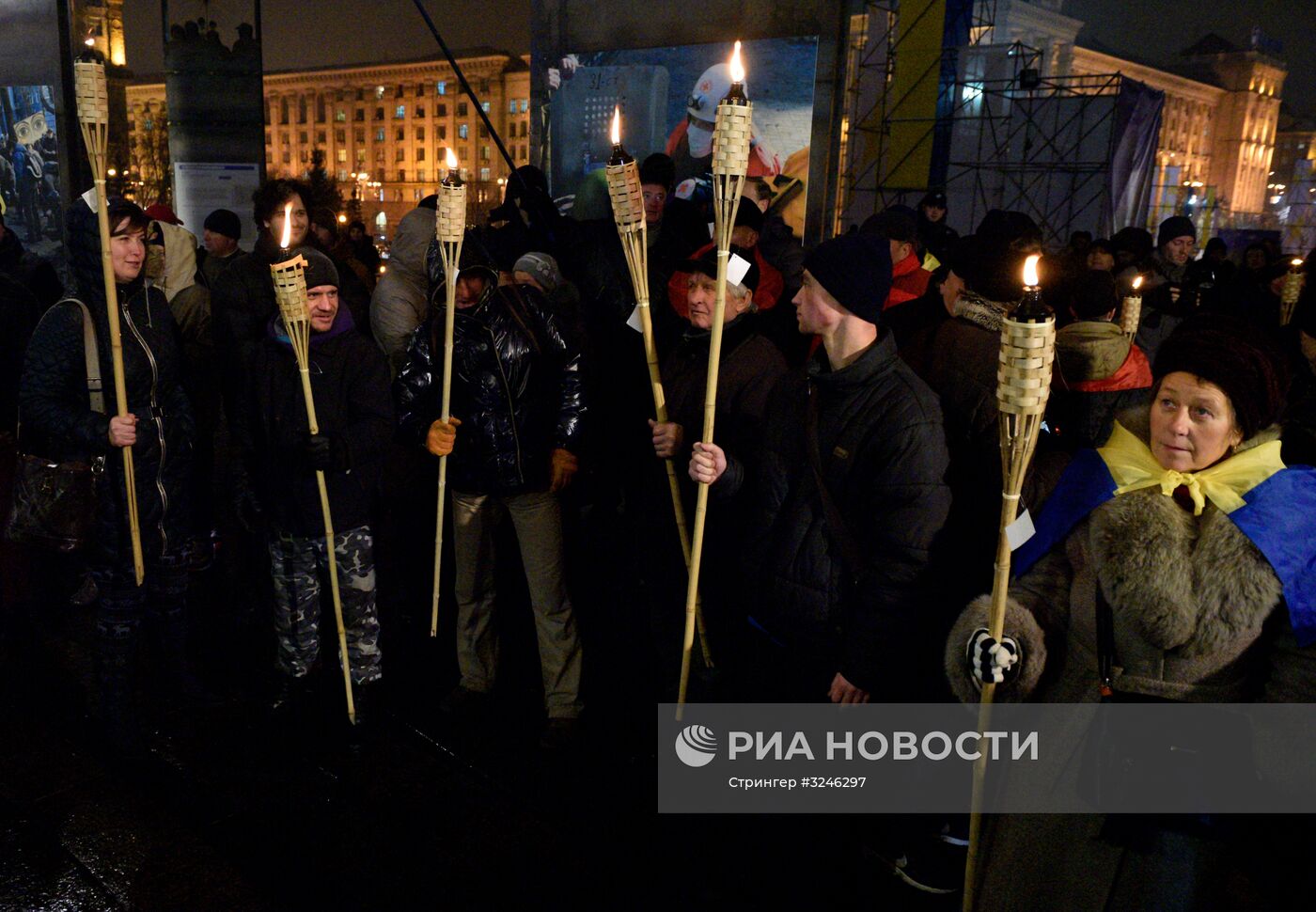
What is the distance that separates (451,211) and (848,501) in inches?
79.4

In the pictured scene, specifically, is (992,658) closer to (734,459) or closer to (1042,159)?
(734,459)

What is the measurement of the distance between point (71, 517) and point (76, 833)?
1.21 metres

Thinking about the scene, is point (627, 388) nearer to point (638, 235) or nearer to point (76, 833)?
point (638, 235)

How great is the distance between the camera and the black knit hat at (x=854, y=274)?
10.2 feet

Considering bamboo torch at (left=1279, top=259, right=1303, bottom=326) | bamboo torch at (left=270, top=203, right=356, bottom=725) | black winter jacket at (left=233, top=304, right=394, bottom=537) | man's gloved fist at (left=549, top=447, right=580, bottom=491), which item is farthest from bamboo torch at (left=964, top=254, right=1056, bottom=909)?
bamboo torch at (left=1279, top=259, right=1303, bottom=326)

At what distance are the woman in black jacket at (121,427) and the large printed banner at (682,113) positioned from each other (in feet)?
11.2

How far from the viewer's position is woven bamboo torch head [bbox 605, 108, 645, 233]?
3.38 meters

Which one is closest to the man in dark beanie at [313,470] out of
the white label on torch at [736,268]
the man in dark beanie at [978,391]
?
the white label on torch at [736,268]

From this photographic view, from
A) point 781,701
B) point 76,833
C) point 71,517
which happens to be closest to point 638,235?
point 781,701

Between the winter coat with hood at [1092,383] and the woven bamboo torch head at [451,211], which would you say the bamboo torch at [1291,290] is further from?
the woven bamboo torch head at [451,211]

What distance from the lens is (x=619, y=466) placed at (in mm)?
5555

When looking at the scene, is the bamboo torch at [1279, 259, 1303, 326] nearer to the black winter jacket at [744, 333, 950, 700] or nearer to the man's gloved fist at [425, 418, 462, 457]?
the black winter jacket at [744, 333, 950, 700]

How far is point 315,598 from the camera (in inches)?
175

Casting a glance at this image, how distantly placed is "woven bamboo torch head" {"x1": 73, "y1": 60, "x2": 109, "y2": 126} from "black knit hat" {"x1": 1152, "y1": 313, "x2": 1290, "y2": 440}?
379 cm
